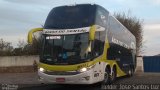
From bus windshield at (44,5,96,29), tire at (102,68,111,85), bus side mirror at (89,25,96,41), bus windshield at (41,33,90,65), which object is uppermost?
bus windshield at (44,5,96,29)

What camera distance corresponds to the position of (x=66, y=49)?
1655 centimetres

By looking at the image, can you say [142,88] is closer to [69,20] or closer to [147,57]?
[69,20]

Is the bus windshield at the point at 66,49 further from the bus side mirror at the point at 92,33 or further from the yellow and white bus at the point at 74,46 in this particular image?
the bus side mirror at the point at 92,33

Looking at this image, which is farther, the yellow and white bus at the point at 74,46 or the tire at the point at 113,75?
the tire at the point at 113,75

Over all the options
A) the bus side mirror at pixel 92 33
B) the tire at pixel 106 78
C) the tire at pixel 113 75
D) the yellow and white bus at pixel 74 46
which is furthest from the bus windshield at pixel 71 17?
the tire at pixel 113 75

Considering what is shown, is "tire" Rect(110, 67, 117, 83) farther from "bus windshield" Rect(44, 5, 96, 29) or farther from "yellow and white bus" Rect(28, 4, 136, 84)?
"bus windshield" Rect(44, 5, 96, 29)

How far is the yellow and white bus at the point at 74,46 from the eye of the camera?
16312 millimetres

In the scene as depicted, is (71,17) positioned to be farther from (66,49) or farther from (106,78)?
(106,78)

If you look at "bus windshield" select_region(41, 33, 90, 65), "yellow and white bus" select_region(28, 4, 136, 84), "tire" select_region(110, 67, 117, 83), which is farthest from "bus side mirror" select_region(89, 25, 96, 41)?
"tire" select_region(110, 67, 117, 83)

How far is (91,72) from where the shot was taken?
54.2 ft

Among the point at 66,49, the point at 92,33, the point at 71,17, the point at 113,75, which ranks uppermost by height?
Result: the point at 71,17

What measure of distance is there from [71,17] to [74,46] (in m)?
1.68

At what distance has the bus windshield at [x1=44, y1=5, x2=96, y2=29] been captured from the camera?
Answer: 672 inches

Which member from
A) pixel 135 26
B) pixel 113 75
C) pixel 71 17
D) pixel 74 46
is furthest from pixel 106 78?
pixel 135 26
